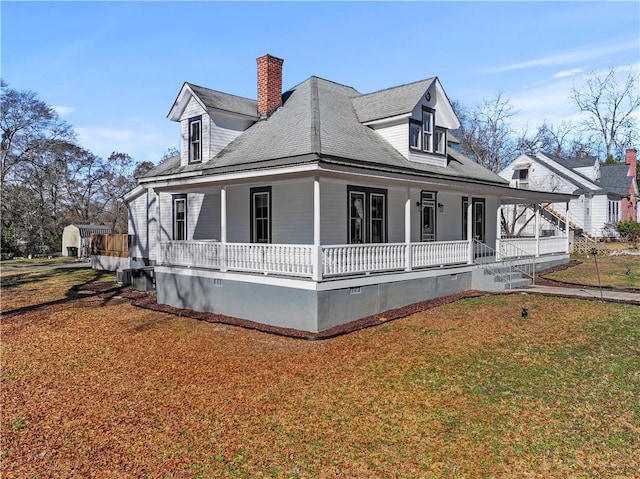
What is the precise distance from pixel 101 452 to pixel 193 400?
5.62ft

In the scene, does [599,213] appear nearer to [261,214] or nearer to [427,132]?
[427,132]

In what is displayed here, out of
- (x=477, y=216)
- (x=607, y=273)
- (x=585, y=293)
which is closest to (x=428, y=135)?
(x=477, y=216)

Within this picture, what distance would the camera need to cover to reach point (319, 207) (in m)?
11.2

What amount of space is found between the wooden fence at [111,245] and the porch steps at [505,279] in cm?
1869

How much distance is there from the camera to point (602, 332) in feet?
33.1

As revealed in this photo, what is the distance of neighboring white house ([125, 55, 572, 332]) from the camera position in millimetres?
11844

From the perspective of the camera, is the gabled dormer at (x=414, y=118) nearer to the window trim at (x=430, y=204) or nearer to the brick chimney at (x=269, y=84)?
the window trim at (x=430, y=204)

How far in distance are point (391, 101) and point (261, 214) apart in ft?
21.6

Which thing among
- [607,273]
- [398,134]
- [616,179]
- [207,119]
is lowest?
[607,273]

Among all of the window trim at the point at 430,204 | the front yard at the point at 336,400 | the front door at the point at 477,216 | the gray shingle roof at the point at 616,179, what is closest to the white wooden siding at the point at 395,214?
the window trim at the point at 430,204

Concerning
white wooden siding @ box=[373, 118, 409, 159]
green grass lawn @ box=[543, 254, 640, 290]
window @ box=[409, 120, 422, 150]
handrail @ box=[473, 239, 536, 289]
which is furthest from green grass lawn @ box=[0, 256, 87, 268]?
green grass lawn @ box=[543, 254, 640, 290]

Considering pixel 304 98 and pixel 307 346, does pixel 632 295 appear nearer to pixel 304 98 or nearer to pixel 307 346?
pixel 307 346

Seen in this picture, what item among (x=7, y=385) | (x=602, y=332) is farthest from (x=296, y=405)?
(x=602, y=332)

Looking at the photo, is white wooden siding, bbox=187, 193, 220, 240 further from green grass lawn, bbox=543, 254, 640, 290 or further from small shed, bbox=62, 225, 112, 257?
small shed, bbox=62, 225, 112, 257
